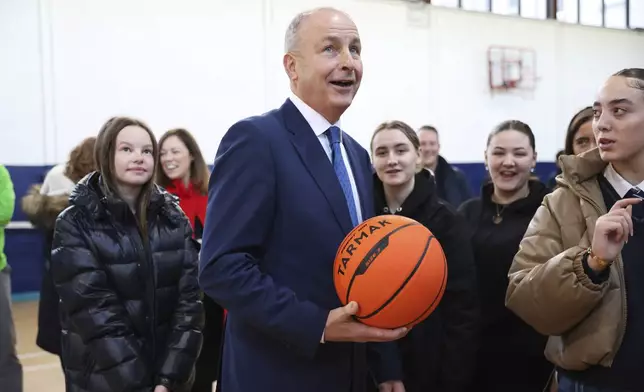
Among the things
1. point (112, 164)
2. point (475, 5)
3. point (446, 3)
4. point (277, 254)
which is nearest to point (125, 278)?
point (112, 164)

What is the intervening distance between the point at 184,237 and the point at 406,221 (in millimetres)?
1185

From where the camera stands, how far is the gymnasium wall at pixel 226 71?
22.8ft

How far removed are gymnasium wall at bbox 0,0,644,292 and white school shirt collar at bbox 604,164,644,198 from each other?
6.62 m

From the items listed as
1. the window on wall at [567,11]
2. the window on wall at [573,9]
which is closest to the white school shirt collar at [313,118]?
the window on wall at [573,9]

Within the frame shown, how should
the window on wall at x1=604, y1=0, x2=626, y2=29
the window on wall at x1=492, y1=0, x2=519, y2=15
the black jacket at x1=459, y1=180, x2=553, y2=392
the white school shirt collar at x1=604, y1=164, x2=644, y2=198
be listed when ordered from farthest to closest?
the window on wall at x1=604, y1=0, x2=626, y2=29
the window on wall at x1=492, y1=0, x2=519, y2=15
the black jacket at x1=459, y1=180, x2=553, y2=392
the white school shirt collar at x1=604, y1=164, x2=644, y2=198

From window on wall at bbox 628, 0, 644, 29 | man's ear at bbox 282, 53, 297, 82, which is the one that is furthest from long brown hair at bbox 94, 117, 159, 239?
window on wall at bbox 628, 0, 644, 29

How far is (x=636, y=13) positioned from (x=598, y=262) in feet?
43.0

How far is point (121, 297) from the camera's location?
2.28m

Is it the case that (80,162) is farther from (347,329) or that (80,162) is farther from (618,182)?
(618,182)

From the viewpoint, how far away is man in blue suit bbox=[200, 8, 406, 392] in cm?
141

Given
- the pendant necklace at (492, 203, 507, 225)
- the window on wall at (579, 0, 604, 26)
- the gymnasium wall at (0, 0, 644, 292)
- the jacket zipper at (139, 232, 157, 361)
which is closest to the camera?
the jacket zipper at (139, 232, 157, 361)

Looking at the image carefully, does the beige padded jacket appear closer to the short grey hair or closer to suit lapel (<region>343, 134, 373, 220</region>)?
suit lapel (<region>343, 134, 373, 220</region>)

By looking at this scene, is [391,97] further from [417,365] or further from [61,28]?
[417,365]

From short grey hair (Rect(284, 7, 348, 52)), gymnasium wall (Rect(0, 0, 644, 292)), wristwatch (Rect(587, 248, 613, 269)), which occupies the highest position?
gymnasium wall (Rect(0, 0, 644, 292))
